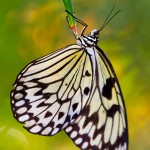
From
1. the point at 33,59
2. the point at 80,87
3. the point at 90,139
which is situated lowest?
the point at 90,139

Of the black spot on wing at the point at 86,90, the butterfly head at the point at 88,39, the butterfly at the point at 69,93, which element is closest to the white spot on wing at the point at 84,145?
the butterfly at the point at 69,93

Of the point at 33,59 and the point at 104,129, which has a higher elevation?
the point at 33,59

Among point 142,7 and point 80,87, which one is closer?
point 80,87

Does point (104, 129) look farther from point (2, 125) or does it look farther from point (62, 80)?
point (2, 125)

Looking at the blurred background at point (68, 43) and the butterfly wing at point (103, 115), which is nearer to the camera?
the butterfly wing at point (103, 115)

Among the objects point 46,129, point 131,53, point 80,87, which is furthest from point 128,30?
point 46,129

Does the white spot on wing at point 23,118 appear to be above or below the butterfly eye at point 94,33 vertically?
below

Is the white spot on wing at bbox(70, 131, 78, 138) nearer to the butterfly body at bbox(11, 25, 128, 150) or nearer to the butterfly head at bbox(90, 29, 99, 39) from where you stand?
the butterfly body at bbox(11, 25, 128, 150)

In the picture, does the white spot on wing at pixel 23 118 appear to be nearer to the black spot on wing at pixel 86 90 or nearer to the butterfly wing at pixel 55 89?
the butterfly wing at pixel 55 89
